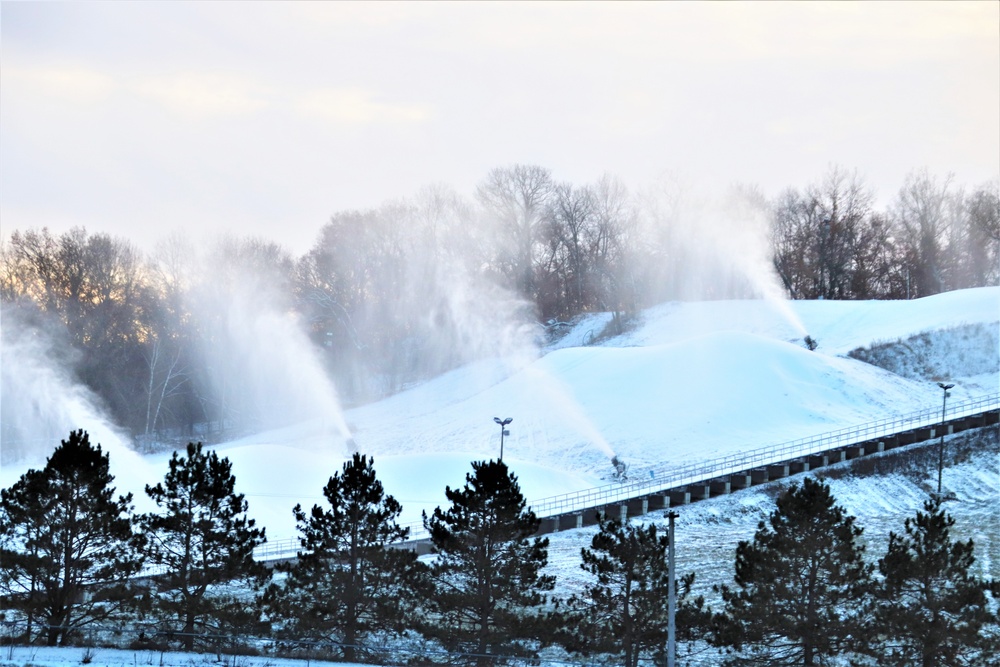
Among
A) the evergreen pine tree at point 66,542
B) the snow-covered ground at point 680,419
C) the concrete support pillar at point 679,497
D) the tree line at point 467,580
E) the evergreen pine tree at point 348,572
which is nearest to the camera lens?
the tree line at point 467,580

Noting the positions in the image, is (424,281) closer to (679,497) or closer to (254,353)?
(254,353)

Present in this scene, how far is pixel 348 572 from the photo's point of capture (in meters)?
33.7

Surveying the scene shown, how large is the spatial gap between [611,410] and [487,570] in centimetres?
4293

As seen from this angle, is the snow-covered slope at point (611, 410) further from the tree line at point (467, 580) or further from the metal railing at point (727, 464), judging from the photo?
the tree line at point (467, 580)

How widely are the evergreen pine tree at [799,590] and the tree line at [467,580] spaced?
0.05m

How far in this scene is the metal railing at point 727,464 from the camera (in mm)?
54750

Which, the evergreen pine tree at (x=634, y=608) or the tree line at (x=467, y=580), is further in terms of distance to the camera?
the evergreen pine tree at (x=634, y=608)

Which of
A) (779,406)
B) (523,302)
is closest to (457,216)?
(523,302)

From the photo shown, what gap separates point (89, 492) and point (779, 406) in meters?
48.2

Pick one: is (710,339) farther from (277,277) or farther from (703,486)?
(277,277)

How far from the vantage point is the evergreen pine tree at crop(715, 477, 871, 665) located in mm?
30641

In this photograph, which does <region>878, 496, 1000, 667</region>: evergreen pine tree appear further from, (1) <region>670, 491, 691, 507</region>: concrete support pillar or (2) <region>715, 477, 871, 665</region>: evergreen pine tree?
(1) <region>670, 491, 691, 507</region>: concrete support pillar

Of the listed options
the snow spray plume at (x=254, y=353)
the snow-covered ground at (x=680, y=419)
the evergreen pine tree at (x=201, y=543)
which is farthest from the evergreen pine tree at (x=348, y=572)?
the snow spray plume at (x=254, y=353)

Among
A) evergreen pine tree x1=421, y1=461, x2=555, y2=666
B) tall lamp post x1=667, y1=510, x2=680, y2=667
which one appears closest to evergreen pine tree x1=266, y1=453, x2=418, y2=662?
evergreen pine tree x1=421, y1=461, x2=555, y2=666
